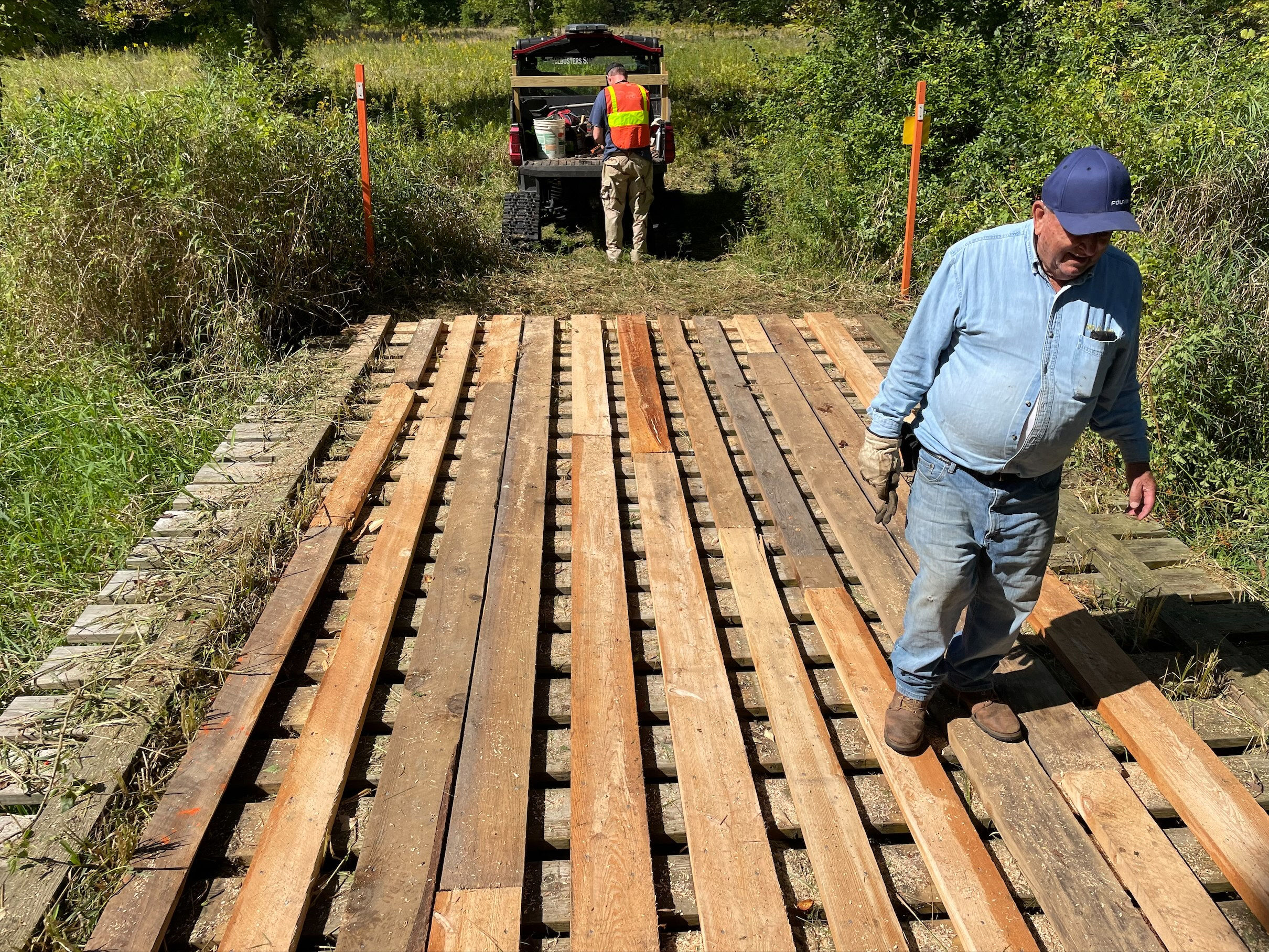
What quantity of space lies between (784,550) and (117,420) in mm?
3294

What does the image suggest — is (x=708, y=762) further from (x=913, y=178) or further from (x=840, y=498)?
(x=913, y=178)

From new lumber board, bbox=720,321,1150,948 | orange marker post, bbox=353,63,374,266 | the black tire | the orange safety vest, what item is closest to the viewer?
new lumber board, bbox=720,321,1150,948

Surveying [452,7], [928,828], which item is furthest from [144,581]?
[452,7]

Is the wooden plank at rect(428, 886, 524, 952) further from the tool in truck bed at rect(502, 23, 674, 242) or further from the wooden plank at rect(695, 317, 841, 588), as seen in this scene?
the tool in truck bed at rect(502, 23, 674, 242)

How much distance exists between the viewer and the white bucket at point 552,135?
29.2 feet

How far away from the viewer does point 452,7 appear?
38.0m

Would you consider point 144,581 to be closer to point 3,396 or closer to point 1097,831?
point 3,396

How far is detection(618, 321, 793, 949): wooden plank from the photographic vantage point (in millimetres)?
2254

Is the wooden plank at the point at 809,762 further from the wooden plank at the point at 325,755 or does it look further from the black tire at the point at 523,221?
the black tire at the point at 523,221

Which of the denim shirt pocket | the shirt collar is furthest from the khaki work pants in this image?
the denim shirt pocket

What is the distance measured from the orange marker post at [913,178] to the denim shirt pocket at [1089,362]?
460 centimetres

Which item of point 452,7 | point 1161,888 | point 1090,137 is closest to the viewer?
point 1161,888

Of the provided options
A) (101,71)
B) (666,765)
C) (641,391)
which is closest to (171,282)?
(641,391)

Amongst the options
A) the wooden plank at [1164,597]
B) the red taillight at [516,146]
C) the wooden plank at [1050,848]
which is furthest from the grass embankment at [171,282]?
the wooden plank at [1164,597]
